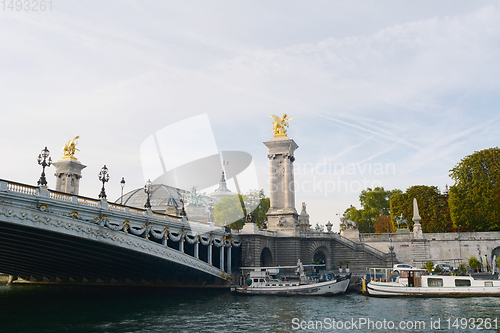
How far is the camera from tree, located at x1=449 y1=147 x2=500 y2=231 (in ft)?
199

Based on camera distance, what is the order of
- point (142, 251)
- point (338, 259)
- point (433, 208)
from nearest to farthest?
point (142, 251) → point (338, 259) → point (433, 208)

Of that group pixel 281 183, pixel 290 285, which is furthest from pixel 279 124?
pixel 290 285

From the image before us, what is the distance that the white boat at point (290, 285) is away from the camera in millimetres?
42750

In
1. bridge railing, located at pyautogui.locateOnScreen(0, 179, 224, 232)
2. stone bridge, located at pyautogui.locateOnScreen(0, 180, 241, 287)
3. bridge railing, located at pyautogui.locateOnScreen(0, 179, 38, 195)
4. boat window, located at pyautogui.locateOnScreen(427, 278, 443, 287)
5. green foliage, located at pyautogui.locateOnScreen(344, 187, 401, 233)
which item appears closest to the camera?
bridge railing, located at pyautogui.locateOnScreen(0, 179, 38, 195)

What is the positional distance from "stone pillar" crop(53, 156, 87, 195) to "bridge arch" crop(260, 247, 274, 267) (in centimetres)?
3021

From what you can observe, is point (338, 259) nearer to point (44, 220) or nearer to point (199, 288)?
point (199, 288)

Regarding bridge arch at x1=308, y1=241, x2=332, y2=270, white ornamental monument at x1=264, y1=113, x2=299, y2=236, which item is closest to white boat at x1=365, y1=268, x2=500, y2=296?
bridge arch at x1=308, y1=241, x2=332, y2=270

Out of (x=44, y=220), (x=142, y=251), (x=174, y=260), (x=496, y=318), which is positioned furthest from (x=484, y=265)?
(x=44, y=220)

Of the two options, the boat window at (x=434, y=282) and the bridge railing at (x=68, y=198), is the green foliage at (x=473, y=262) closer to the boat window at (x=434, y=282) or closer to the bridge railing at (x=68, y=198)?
the boat window at (x=434, y=282)

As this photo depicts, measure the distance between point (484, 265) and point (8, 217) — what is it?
5399cm

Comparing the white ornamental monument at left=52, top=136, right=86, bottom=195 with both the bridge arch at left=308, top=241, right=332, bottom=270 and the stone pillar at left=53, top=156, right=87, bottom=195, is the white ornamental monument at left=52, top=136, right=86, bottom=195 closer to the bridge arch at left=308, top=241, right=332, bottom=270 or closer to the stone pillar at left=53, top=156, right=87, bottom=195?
the stone pillar at left=53, top=156, right=87, bottom=195

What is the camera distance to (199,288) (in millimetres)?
50031

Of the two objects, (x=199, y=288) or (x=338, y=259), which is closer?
(x=199, y=288)

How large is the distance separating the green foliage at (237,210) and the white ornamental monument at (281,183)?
2158cm
